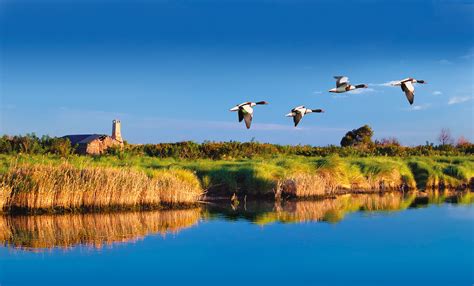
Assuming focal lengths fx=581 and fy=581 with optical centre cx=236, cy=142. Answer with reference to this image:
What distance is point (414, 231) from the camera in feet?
51.7

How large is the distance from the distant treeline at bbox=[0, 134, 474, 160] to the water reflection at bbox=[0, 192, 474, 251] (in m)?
10.8

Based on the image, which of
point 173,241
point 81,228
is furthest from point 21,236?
point 173,241

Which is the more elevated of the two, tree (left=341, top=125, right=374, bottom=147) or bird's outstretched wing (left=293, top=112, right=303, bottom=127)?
tree (left=341, top=125, right=374, bottom=147)

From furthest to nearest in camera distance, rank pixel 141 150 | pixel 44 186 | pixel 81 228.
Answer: pixel 141 150 → pixel 44 186 → pixel 81 228

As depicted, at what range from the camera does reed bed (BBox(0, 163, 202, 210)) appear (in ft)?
50.1

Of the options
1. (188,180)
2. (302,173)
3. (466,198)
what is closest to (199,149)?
(302,173)

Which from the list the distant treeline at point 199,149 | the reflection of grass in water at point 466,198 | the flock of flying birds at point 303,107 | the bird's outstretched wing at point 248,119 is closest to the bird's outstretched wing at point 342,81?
the flock of flying birds at point 303,107

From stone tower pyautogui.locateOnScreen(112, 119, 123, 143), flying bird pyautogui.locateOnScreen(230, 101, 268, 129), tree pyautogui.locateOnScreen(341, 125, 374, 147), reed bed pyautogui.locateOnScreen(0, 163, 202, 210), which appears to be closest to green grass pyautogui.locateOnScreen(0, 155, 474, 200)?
reed bed pyautogui.locateOnScreen(0, 163, 202, 210)

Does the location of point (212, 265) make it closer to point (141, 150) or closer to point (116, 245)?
point (116, 245)

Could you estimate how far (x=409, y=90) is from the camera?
9562 millimetres

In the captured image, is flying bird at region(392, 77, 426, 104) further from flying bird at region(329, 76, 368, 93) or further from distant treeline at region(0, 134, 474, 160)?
distant treeline at region(0, 134, 474, 160)

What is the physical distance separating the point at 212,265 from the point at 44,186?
19.5 feet

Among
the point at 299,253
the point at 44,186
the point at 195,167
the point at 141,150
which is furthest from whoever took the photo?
the point at 141,150

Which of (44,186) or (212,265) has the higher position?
(44,186)
